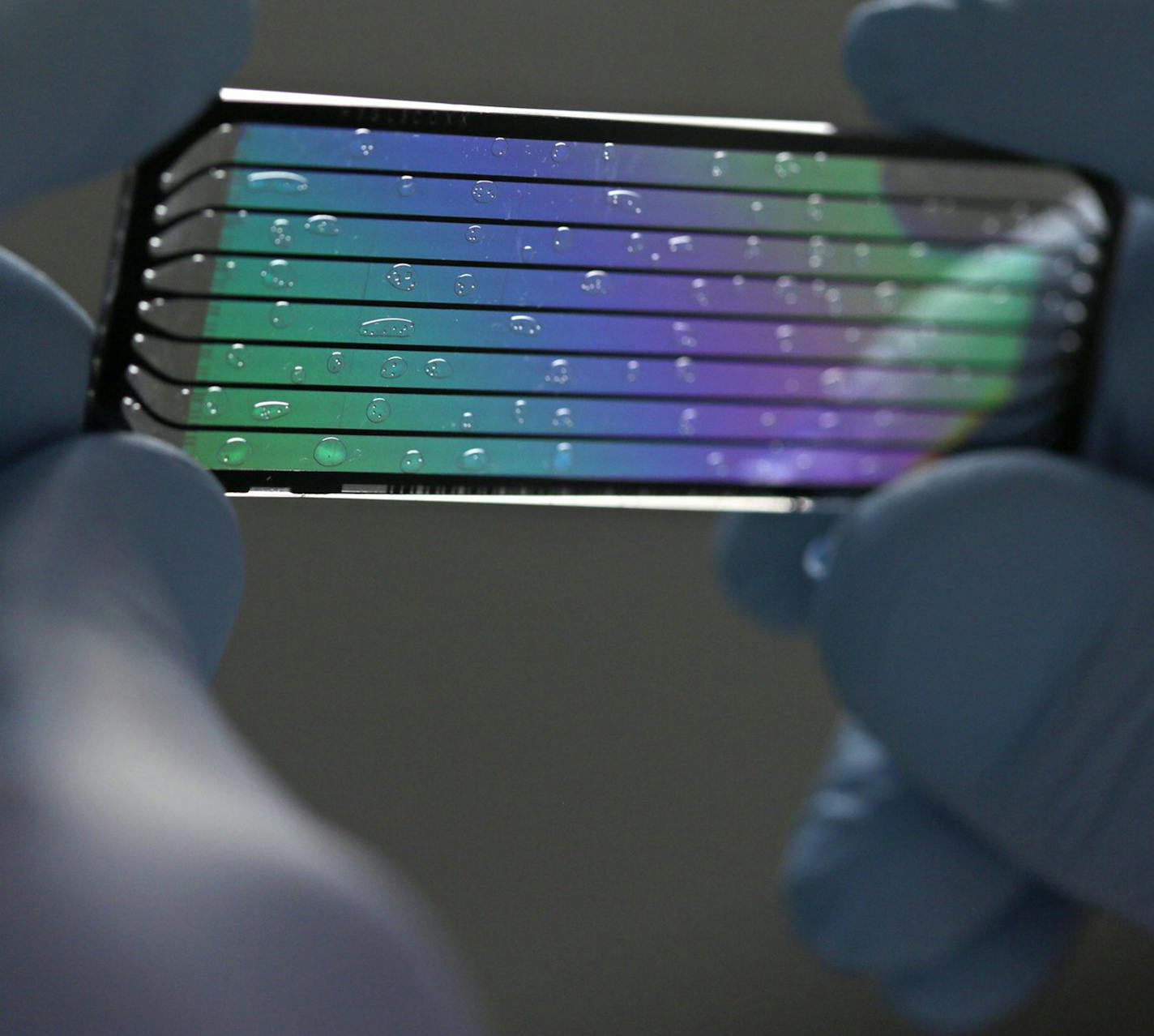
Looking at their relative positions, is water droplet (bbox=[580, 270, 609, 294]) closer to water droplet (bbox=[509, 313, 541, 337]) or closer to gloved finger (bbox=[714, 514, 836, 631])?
water droplet (bbox=[509, 313, 541, 337])

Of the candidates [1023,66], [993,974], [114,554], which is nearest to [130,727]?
[114,554]

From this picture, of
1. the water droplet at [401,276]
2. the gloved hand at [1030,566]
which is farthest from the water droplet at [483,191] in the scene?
the gloved hand at [1030,566]

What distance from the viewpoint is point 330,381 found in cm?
30

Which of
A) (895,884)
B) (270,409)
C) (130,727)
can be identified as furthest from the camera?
(895,884)

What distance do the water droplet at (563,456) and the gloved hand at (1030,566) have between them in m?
0.10

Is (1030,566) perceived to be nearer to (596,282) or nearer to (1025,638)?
(1025,638)

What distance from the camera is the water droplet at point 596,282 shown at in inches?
12.3

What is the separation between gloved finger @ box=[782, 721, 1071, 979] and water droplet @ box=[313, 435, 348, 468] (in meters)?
0.26

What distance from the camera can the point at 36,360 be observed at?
11.2 inches

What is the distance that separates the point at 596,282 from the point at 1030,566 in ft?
0.51

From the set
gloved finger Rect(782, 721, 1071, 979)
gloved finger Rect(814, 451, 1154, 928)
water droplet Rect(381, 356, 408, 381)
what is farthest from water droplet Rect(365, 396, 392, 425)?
gloved finger Rect(782, 721, 1071, 979)

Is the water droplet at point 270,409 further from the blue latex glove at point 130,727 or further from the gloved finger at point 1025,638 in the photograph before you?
the gloved finger at point 1025,638

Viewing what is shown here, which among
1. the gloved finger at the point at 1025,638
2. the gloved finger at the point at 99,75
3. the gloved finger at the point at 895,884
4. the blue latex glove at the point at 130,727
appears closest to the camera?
the blue latex glove at the point at 130,727

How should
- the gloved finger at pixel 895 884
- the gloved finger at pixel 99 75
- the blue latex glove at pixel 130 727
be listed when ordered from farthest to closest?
the gloved finger at pixel 895 884, the gloved finger at pixel 99 75, the blue latex glove at pixel 130 727
